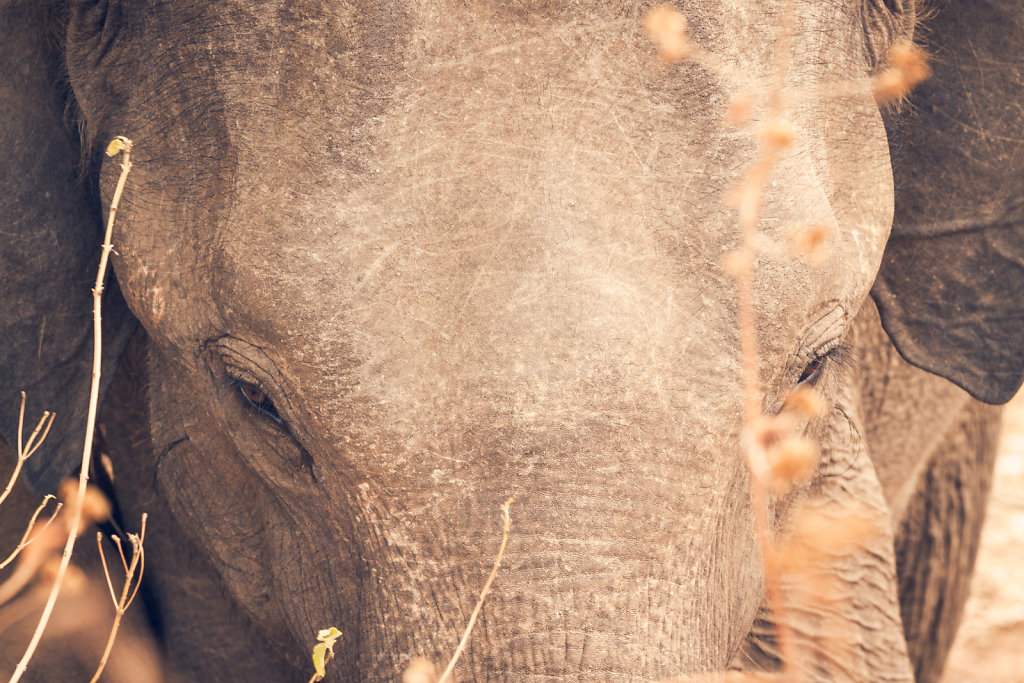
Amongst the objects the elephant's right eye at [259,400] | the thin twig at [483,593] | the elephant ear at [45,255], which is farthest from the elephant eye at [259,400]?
the thin twig at [483,593]

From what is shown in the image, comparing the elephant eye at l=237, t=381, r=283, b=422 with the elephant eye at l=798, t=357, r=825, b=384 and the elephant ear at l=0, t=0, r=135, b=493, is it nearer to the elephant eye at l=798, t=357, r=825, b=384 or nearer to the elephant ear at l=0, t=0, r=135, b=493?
the elephant ear at l=0, t=0, r=135, b=493

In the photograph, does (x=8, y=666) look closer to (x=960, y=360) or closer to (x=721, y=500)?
(x=721, y=500)

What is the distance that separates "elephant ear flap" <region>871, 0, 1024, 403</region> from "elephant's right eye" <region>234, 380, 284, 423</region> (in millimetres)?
1197

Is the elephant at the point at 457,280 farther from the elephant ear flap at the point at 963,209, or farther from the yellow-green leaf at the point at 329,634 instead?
the yellow-green leaf at the point at 329,634

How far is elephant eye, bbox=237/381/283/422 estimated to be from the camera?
84.0 inches

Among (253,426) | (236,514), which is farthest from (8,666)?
(253,426)

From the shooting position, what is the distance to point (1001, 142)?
2.56m

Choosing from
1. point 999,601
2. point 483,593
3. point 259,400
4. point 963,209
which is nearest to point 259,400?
point 259,400

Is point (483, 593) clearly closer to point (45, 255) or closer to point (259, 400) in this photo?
point (259, 400)

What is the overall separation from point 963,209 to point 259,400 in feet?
4.43

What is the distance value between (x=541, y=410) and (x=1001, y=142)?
1231 millimetres

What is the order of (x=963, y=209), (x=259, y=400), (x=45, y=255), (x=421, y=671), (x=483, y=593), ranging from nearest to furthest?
(x=483, y=593), (x=421, y=671), (x=259, y=400), (x=45, y=255), (x=963, y=209)

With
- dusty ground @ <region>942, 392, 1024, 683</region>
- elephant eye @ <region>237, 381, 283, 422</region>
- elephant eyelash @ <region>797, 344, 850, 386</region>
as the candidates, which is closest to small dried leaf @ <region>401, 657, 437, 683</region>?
elephant eye @ <region>237, 381, 283, 422</region>

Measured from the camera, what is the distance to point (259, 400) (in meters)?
2.15
